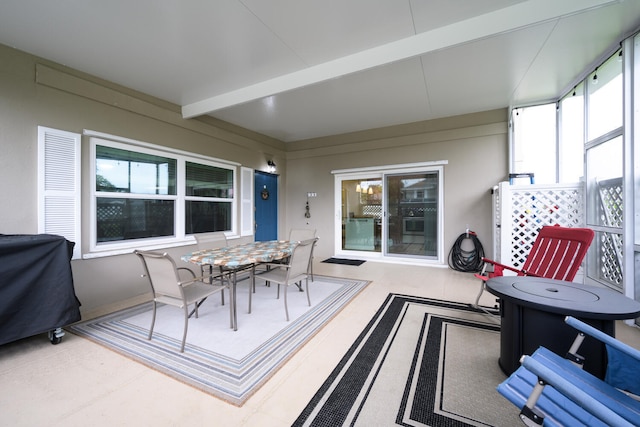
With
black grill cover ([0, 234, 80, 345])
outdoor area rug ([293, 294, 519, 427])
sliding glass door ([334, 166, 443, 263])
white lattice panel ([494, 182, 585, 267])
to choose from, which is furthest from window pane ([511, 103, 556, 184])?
black grill cover ([0, 234, 80, 345])

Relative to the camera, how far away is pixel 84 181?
3.08 metres

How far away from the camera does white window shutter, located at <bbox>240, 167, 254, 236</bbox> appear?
17.2 feet

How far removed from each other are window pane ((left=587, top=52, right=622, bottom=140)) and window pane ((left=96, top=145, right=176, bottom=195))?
5.81 metres

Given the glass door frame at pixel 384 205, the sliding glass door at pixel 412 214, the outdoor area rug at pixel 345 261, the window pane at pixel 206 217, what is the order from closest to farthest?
the window pane at pixel 206 217 → the glass door frame at pixel 384 205 → the sliding glass door at pixel 412 214 → the outdoor area rug at pixel 345 261

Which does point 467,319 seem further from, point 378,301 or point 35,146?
point 35,146

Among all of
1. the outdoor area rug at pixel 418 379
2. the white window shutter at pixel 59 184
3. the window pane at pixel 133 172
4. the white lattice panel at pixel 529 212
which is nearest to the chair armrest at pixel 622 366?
the outdoor area rug at pixel 418 379

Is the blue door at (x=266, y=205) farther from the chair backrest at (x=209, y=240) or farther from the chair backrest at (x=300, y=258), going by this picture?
the chair backrest at (x=300, y=258)

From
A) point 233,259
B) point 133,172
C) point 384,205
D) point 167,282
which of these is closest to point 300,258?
point 233,259

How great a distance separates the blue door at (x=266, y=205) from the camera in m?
5.77

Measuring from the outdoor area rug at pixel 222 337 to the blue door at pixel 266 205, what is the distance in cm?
255

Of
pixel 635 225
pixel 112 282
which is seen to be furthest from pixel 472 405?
pixel 112 282

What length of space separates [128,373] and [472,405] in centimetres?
234

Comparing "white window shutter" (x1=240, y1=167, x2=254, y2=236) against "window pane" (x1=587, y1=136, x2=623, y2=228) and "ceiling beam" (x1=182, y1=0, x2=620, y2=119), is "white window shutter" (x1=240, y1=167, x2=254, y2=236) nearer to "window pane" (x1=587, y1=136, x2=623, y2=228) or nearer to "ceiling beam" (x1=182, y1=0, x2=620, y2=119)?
"ceiling beam" (x1=182, y1=0, x2=620, y2=119)

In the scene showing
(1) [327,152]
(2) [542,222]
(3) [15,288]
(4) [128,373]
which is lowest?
(4) [128,373]
